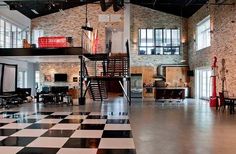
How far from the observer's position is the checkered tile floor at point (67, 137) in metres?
4.70

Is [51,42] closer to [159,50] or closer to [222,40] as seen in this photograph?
[159,50]

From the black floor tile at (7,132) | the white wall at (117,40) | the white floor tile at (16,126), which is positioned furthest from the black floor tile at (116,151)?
the white wall at (117,40)

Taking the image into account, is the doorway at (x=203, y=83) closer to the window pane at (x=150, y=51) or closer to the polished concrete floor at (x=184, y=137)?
the window pane at (x=150, y=51)

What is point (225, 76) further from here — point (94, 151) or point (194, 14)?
point (94, 151)

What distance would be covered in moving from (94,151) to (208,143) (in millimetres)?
2010

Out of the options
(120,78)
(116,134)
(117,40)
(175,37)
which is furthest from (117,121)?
A: (117,40)

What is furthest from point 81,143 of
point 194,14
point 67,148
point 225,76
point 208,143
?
point 194,14

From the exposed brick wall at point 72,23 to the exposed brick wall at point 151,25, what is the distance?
42.2 inches

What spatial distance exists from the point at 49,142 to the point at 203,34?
1467 centimetres

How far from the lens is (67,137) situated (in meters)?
5.68

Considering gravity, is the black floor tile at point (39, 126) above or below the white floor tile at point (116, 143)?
above

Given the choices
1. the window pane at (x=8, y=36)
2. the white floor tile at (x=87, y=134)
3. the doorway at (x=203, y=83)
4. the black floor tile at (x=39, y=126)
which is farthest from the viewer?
the doorway at (x=203, y=83)

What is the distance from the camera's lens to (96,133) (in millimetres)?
6160

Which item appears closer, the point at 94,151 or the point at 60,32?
the point at 94,151
